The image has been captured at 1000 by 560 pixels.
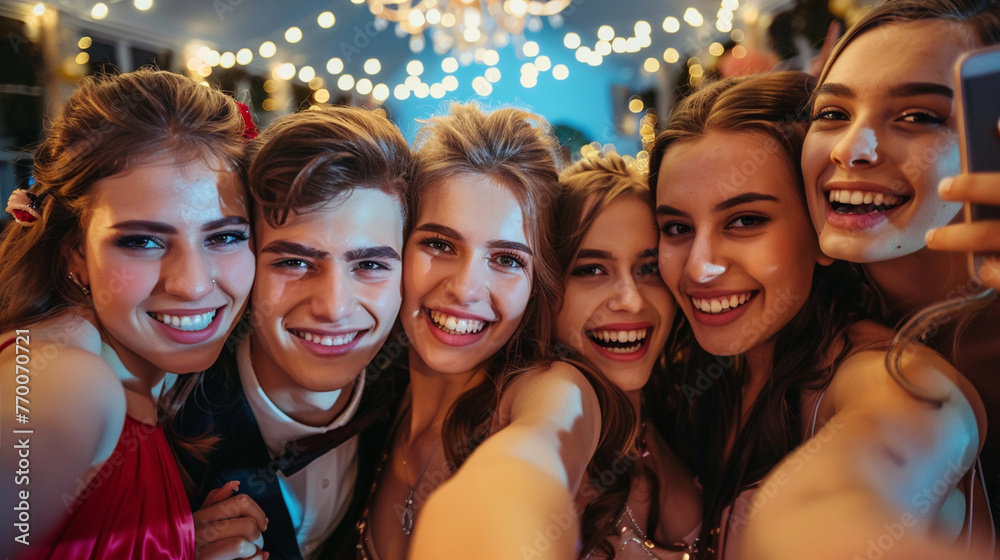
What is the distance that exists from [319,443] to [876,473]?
3.75 ft

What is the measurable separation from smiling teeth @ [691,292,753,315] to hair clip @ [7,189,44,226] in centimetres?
145

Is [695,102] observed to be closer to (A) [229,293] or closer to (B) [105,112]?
(A) [229,293]

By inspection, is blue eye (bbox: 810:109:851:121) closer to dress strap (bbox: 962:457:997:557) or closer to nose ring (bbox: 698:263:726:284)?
nose ring (bbox: 698:263:726:284)

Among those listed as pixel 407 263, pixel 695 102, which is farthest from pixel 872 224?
pixel 407 263

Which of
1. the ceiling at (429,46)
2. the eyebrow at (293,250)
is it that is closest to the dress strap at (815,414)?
the ceiling at (429,46)

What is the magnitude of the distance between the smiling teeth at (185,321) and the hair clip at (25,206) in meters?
0.31

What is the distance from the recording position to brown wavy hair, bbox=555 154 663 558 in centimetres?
147

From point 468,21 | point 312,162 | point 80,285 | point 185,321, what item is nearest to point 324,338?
point 185,321

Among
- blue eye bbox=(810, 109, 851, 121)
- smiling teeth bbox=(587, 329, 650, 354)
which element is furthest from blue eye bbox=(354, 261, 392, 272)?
blue eye bbox=(810, 109, 851, 121)

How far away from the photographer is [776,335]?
1.48m

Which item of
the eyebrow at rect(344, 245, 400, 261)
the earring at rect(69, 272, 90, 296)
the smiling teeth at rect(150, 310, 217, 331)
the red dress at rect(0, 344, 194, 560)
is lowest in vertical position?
the red dress at rect(0, 344, 194, 560)

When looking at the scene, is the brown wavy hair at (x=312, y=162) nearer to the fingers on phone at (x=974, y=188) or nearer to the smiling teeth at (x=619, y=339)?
the smiling teeth at (x=619, y=339)

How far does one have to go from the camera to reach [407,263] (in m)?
1.43

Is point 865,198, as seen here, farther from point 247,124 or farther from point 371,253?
point 247,124
